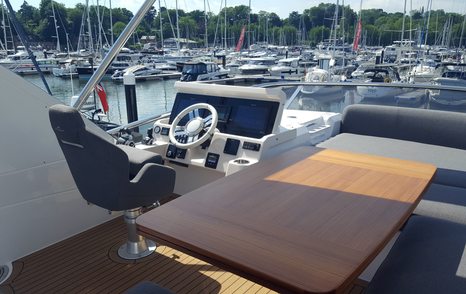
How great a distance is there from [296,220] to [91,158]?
123 cm

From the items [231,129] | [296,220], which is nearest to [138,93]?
[231,129]

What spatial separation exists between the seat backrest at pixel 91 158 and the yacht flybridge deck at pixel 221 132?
77cm

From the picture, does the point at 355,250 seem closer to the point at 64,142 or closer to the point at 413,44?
the point at 64,142

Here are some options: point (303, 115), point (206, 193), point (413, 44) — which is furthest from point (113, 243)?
point (413, 44)

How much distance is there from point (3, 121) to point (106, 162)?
2.63ft

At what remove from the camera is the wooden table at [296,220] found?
965mm

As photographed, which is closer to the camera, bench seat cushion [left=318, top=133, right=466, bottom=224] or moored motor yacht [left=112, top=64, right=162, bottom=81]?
bench seat cushion [left=318, top=133, right=466, bottom=224]

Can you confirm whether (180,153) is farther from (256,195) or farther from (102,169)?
(256,195)

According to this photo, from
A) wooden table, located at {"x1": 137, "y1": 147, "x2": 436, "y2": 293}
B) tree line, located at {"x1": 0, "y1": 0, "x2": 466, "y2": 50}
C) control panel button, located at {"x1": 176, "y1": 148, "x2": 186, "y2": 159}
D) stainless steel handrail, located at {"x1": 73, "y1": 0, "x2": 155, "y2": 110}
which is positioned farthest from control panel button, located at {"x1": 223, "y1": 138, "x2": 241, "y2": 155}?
tree line, located at {"x1": 0, "y1": 0, "x2": 466, "y2": 50}

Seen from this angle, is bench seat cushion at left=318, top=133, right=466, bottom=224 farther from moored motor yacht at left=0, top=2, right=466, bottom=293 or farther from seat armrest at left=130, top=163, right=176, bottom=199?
seat armrest at left=130, top=163, right=176, bottom=199

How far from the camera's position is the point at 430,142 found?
3068 millimetres

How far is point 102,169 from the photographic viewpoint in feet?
6.38

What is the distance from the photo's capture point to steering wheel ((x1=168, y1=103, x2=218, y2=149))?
8.85 ft

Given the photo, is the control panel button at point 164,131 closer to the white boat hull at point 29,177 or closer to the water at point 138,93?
the white boat hull at point 29,177
